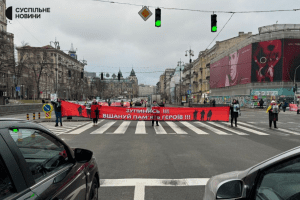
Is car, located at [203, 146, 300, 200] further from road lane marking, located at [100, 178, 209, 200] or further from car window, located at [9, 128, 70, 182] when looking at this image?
road lane marking, located at [100, 178, 209, 200]

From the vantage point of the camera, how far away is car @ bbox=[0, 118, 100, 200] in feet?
5.27

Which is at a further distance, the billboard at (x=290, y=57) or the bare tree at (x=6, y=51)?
the billboard at (x=290, y=57)

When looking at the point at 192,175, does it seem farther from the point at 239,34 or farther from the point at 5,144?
the point at 239,34

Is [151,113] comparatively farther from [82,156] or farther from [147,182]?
[82,156]

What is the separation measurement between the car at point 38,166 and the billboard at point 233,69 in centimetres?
4271

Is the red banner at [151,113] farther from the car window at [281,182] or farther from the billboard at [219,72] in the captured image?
the billboard at [219,72]

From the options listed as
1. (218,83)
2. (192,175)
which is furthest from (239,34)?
(192,175)

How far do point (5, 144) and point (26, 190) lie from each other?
0.38 metres

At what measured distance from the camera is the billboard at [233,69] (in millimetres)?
41438

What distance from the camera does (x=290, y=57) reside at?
1512 inches

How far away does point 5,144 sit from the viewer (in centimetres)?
165

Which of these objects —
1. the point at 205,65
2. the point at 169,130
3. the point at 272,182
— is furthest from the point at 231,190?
the point at 205,65

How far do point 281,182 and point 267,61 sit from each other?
43.8 m

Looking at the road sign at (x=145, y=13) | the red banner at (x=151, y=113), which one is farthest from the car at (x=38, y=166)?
the red banner at (x=151, y=113)
